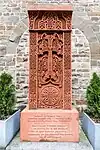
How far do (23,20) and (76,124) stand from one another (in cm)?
370

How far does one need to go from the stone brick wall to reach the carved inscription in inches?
101

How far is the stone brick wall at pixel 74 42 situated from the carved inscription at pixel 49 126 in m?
2.56

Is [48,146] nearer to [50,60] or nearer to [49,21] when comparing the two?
[50,60]

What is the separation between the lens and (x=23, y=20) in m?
7.25

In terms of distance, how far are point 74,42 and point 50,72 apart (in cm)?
256

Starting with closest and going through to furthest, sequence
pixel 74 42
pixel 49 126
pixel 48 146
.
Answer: pixel 48 146 → pixel 49 126 → pixel 74 42

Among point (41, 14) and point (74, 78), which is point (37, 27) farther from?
point (74, 78)

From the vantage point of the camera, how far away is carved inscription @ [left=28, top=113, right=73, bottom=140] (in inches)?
184

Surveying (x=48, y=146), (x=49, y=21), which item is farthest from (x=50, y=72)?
(x=48, y=146)

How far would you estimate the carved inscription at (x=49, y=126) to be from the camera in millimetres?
4668

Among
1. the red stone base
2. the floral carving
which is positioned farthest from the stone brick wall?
the red stone base

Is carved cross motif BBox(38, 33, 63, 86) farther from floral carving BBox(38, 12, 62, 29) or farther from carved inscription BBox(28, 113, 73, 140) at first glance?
carved inscription BBox(28, 113, 73, 140)

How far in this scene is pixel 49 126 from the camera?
4.69m

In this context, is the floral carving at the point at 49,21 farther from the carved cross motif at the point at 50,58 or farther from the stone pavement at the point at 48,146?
the stone pavement at the point at 48,146
